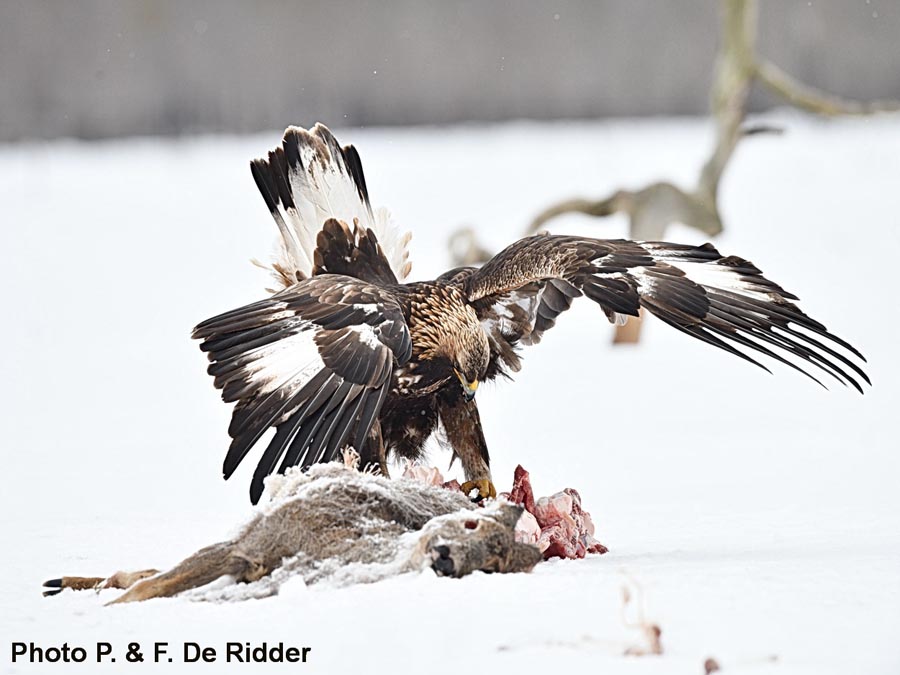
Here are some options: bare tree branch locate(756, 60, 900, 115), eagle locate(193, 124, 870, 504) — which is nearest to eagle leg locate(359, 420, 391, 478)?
eagle locate(193, 124, 870, 504)

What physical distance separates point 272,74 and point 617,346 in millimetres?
Answer: 3330

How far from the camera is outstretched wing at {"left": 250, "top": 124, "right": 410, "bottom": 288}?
3.91 m

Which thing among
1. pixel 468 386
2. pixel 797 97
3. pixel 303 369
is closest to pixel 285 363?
pixel 303 369

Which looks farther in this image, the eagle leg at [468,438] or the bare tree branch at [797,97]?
the bare tree branch at [797,97]

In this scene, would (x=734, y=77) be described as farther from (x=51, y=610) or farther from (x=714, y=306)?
(x=51, y=610)

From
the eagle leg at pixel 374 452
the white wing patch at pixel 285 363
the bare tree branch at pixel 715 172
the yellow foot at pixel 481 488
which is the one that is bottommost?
the yellow foot at pixel 481 488

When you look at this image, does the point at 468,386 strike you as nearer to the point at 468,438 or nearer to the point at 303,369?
the point at 468,438

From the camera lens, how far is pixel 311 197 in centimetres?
396

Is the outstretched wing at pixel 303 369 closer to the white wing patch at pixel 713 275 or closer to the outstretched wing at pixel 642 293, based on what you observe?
the outstretched wing at pixel 642 293

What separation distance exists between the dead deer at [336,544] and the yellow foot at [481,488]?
2.15 ft

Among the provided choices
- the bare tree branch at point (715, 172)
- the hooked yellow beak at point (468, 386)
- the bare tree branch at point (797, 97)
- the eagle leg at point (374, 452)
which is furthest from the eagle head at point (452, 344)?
the bare tree branch at point (797, 97)

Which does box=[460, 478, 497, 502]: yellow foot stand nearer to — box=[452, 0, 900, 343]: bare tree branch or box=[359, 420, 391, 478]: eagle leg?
box=[359, 420, 391, 478]: eagle leg

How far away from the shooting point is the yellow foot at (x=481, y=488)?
3.45m

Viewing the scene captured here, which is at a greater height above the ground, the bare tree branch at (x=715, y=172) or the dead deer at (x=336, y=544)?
the bare tree branch at (x=715, y=172)
